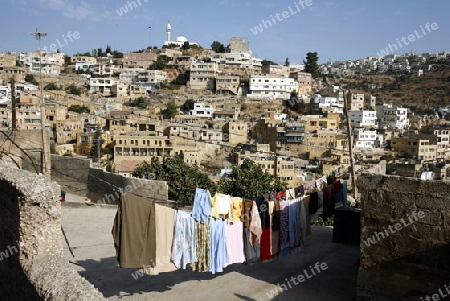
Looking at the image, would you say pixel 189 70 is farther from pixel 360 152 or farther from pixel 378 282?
pixel 378 282

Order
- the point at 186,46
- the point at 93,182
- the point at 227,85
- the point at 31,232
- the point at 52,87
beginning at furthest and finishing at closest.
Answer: the point at 186,46
the point at 227,85
the point at 52,87
the point at 93,182
the point at 31,232

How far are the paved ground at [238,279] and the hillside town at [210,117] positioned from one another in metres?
20.1

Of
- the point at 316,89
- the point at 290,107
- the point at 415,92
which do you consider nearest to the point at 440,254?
the point at 290,107

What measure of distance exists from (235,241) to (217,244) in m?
0.37

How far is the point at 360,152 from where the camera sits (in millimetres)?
53688

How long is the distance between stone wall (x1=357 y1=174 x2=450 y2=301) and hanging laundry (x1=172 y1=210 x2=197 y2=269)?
8.47 feet

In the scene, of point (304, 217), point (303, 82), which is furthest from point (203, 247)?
point (303, 82)

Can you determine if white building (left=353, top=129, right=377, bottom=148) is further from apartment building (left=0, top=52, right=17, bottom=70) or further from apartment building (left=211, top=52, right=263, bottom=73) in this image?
apartment building (left=0, top=52, right=17, bottom=70)

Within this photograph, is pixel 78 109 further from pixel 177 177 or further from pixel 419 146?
pixel 419 146

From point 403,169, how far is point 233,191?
86.8ft

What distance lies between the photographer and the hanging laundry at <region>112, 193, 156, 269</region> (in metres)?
6.11

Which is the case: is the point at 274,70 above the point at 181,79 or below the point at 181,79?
above

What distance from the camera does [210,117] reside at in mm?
61688

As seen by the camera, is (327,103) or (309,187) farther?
(327,103)
